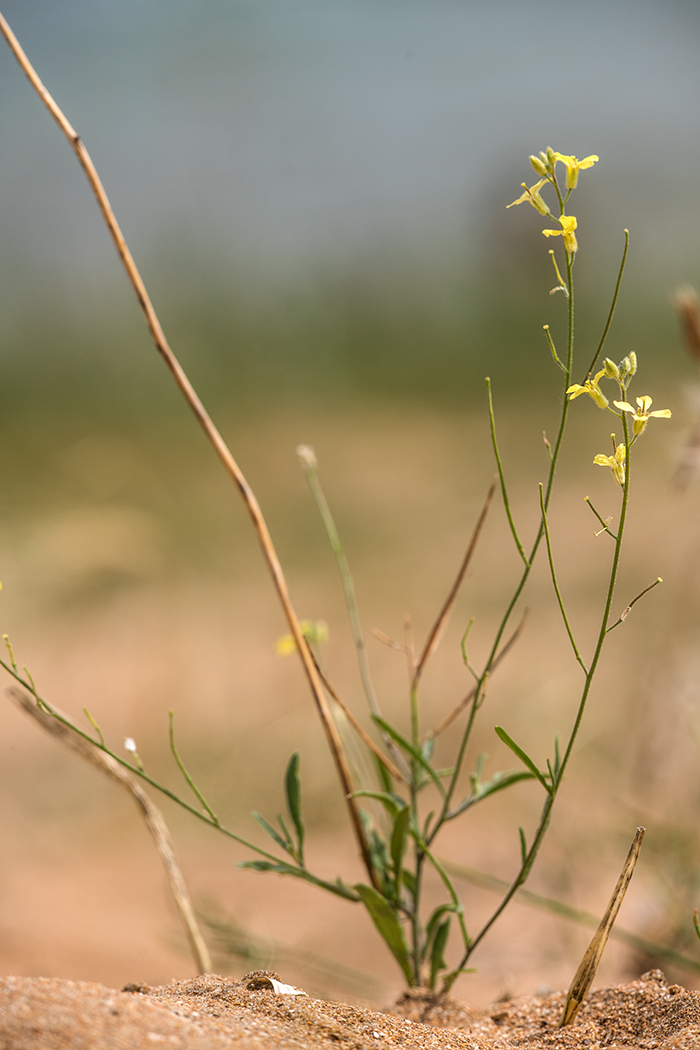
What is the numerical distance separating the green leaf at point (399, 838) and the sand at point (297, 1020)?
0.08 meters

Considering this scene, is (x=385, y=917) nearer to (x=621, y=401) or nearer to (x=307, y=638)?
(x=307, y=638)

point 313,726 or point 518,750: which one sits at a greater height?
A: point 313,726

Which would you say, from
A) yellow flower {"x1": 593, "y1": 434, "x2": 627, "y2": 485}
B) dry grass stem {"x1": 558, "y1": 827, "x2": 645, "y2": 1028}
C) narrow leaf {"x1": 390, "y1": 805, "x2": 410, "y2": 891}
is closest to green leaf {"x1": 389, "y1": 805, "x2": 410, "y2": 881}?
narrow leaf {"x1": 390, "y1": 805, "x2": 410, "y2": 891}

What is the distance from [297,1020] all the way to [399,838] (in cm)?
11

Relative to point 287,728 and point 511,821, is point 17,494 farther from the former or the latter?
point 511,821

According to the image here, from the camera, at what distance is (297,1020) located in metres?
0.35

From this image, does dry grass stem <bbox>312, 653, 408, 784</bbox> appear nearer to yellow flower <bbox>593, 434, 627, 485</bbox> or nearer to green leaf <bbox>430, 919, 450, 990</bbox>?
green leaf <bbox>430, 919, 450, 990</bbox>

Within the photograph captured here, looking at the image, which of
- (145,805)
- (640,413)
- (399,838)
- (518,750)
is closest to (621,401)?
(640,413)

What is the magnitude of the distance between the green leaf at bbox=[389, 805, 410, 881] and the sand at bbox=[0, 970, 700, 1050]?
0.08 metres

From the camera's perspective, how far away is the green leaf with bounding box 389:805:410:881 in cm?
43

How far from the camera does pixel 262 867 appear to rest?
17.1 inches

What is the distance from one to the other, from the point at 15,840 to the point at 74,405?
8.67ft

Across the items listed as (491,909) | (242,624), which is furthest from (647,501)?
(491,909)

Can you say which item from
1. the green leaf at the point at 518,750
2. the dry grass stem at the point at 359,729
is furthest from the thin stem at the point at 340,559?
the green leaf at the point at 518,750
